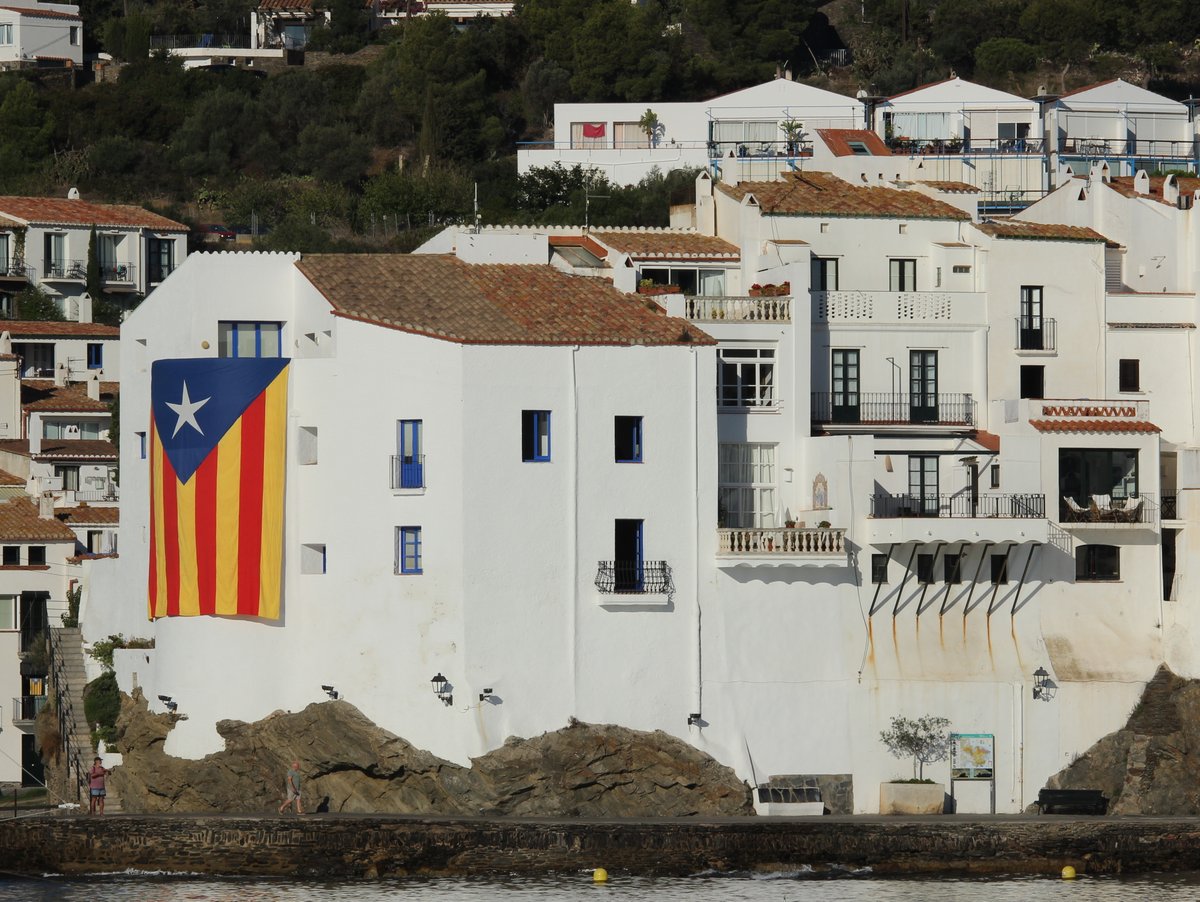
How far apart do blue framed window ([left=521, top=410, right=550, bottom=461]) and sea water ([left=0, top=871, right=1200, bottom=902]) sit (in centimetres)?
856

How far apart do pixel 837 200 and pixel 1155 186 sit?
10831 millimetres

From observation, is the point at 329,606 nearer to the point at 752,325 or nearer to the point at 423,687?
the point at 423,687

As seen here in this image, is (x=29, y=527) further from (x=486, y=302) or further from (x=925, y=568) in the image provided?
(x=925, y=568)

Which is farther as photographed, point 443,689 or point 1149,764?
point 1149,764

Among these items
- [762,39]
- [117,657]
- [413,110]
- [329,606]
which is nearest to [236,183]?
[413,110]

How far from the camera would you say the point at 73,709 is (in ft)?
216

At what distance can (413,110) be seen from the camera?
112 m

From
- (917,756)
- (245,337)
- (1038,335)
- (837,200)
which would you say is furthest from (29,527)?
(1038,335)

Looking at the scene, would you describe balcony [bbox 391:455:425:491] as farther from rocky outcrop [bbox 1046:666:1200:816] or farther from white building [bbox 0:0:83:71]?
white building [bbox 0:0:83:71]

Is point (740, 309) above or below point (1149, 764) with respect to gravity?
above

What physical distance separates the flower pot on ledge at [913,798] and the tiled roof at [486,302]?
1011 centimetres

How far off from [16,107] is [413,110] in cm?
1656

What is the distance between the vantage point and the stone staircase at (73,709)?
210 feet

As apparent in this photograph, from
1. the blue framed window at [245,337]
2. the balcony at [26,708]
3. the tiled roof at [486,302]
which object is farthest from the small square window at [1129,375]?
the balcony at [26,708]
